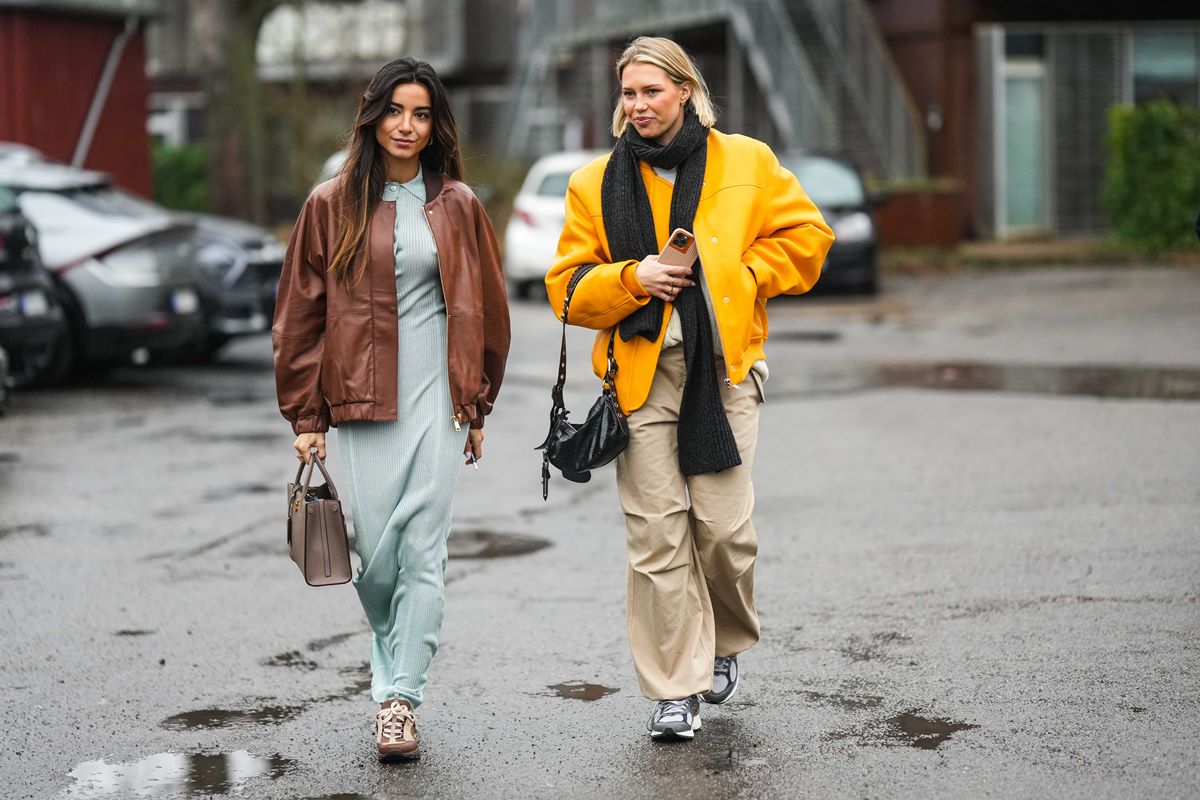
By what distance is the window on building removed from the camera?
27531 mm

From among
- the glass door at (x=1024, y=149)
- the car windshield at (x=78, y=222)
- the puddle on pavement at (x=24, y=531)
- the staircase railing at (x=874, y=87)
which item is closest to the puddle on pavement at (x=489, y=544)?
the puddle on pavement at (x=24, y=531)

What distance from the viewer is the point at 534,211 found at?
21188 millimetres

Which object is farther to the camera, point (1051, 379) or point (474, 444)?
point (1051, 379)

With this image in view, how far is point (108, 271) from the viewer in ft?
44.9

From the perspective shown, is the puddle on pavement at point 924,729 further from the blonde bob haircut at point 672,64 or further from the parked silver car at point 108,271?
the parked silver car at point 108,271

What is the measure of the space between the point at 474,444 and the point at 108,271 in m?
9.09

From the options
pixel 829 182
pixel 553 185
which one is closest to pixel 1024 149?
pixel 829 182

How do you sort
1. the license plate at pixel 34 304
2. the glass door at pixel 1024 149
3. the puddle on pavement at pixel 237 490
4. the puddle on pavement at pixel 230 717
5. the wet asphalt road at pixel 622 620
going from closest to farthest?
the wet asphalt road at pixel 622 620, the puddle on pavement at pixel 230 717, the puddle on pavement at pixel 237 490, the license plate at pixel 34 304, the glass door at pixel 1024 149

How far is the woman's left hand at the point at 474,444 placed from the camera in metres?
5.23

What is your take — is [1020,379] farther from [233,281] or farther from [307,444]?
[307,444]

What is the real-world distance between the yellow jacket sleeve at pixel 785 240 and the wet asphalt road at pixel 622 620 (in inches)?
49.4

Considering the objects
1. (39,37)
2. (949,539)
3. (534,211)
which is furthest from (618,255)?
(39,37)

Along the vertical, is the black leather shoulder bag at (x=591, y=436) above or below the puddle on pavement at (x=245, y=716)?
above

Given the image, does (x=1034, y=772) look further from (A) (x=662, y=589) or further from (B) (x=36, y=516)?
(B) (x=36, y=516)
